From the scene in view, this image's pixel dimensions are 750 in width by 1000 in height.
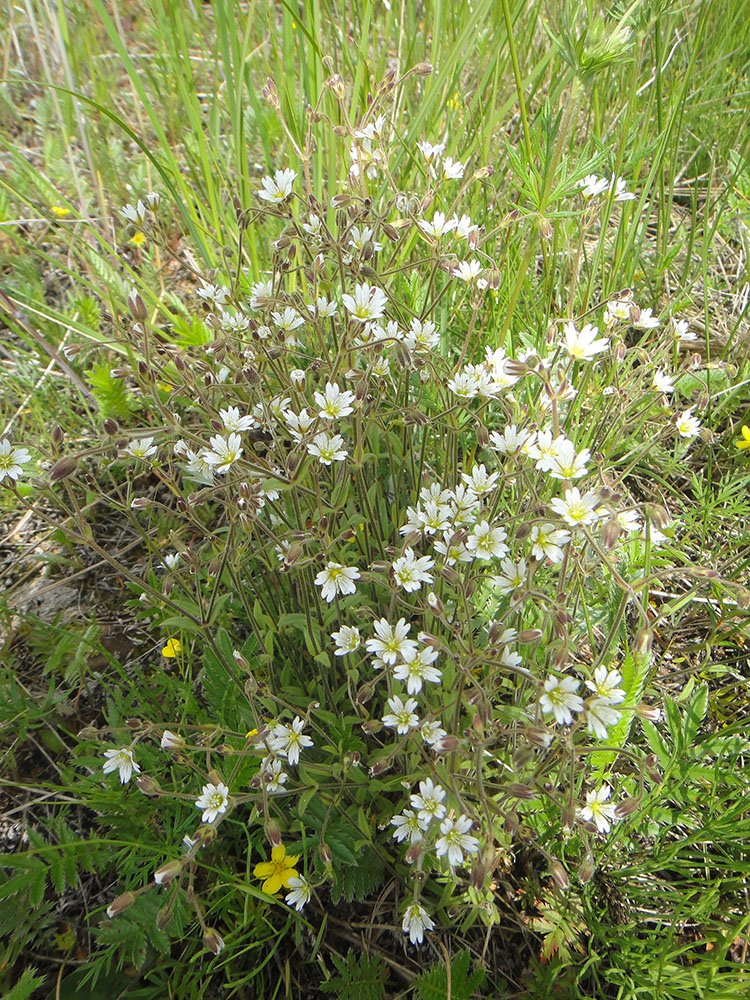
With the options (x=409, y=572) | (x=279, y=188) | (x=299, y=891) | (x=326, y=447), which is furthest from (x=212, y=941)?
(x=279, y=188)

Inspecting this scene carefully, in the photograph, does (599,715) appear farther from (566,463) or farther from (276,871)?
(276,871)

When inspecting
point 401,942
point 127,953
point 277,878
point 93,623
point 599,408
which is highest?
point 599,408

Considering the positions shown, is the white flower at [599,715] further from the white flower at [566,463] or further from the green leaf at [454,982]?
the green leaf at [454,982]

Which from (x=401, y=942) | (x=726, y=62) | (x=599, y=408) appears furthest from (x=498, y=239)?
(x=401, y=942)

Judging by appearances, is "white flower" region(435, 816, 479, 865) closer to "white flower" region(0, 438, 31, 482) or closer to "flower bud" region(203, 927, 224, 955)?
"flower bud" region(203, 927, 224, 955)

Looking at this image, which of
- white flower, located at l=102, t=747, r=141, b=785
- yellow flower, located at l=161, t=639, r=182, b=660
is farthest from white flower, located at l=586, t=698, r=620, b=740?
yellow flower, located at l=161, t=639, r=182, b=660

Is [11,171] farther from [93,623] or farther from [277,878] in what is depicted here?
[277,878]
